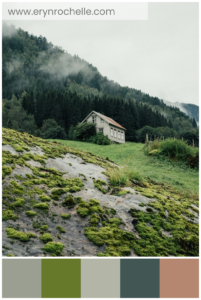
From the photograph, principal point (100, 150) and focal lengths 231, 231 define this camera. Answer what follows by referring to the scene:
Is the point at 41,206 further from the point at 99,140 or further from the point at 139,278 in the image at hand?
the point at 99,140

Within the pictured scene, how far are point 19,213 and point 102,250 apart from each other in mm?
1553

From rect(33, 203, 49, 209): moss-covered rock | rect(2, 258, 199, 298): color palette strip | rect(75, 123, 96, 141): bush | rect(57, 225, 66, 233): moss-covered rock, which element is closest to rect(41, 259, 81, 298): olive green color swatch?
rect(2, 258, 199, 298): color palette strip

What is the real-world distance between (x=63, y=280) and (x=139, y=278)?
1.25m

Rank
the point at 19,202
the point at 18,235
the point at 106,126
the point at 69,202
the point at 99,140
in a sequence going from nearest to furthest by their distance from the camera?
the point at 18,235 → the point at 19,202 → the point at 69,202 → the point at 99,140 → the point at 106,126

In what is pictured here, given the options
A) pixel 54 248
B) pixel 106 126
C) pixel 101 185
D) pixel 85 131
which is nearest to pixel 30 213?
pixel 54 248

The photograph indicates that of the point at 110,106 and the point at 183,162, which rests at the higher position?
the point at 110,106

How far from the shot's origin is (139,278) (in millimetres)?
3822

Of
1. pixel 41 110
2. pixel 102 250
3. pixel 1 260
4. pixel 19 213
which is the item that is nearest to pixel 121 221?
pixel 102 250

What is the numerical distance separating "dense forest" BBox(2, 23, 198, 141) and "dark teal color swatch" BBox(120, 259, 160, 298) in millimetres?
50153

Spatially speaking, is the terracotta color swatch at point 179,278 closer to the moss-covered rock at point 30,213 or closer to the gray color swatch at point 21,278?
the gray color swatch at point 21,278

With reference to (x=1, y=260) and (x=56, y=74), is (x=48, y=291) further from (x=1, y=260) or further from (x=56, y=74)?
(x=56, y=74)

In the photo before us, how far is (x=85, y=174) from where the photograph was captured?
6.39m

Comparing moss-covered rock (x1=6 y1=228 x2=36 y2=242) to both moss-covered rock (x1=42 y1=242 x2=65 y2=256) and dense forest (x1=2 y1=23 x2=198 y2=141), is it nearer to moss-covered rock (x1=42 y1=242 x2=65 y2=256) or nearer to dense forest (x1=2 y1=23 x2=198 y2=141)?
moss-covered rock (x1=42 y1=242 x2=65 y2=256)

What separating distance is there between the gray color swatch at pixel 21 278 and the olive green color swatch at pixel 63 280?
132 mm
